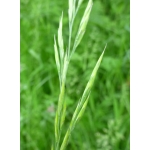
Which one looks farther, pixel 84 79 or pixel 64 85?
pixel 84 79

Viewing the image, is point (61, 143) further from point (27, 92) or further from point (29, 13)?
point (29, 13)

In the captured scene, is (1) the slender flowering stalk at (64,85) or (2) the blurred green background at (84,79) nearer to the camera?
(1) the slender flowering stalk at (64,85)

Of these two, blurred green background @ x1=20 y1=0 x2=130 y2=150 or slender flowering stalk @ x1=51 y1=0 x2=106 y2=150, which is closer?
slender flowering stalk @ x1=51 y1=0 x2=106 y2=150
